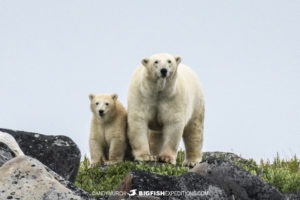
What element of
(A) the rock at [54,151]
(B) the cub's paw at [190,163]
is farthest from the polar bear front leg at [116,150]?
(A) the rock at [54,151]

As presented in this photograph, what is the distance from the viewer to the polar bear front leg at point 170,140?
1144cm

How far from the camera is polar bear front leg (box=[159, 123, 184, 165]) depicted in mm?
11438

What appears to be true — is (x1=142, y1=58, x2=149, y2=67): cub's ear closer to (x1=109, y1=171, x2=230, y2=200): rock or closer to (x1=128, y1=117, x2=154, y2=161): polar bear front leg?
(x1=128, y1=117, x2=154, y2=161): polar bear front leg

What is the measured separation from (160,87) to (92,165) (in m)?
2.56

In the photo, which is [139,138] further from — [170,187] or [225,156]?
[170,187]

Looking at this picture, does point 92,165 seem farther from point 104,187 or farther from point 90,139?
point 104,187

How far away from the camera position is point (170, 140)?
451 inches

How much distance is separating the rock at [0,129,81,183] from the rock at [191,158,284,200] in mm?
2163

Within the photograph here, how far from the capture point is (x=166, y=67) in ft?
35.4

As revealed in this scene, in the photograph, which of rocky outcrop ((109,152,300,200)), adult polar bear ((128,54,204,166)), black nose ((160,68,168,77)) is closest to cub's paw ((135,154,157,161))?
adult polar bear ((128,54,204,166))

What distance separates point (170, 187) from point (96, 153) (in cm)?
614

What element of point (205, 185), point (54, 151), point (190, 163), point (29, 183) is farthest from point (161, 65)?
point (29, 183)

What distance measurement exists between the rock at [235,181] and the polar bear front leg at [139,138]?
431cm

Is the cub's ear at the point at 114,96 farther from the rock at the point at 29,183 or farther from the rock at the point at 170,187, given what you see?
the rock at the point at 29,183
